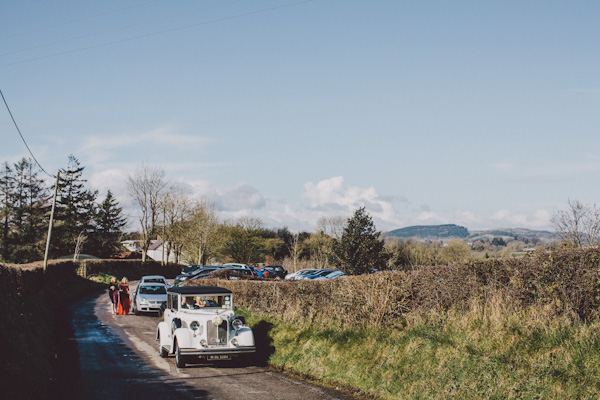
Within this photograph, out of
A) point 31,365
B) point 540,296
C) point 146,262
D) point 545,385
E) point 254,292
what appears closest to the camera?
point 545,385

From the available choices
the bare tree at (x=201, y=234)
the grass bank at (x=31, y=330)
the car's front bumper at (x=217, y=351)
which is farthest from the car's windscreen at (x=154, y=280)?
the bare tree at (x=201, y=234)

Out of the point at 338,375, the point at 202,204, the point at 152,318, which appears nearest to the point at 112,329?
the point at 152,318

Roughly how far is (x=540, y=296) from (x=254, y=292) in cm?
1152

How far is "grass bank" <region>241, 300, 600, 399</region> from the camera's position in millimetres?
7918

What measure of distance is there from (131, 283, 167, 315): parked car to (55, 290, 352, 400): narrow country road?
7203mm

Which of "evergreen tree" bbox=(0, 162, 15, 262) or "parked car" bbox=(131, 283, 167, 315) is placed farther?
"evergreen tree" bbox=(0, 162, 15, 262)

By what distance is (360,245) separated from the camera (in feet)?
121

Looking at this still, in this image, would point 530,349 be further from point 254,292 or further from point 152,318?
point 152,318

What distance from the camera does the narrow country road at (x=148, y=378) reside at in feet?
33.9

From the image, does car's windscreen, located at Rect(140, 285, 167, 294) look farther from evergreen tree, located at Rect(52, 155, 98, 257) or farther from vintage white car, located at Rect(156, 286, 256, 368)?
evergreen tree, located at Rect(52, 155, 98, 257)

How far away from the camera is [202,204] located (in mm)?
77312

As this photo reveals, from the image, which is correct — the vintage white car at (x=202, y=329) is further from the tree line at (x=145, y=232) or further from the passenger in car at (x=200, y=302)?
the tree line at (x=145, y=232)

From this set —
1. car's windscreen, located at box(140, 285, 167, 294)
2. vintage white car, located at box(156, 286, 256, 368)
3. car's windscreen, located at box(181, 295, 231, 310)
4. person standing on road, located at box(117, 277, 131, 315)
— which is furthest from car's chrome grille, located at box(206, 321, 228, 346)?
car's windscreen, located at box(140, 285, 167, 294)

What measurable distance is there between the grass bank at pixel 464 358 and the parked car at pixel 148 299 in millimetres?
14160
